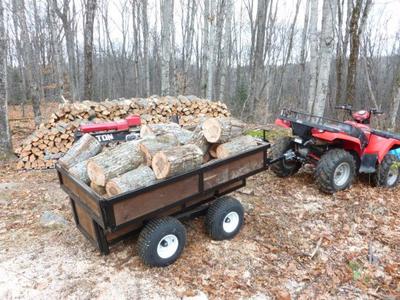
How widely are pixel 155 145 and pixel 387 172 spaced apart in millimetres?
4083

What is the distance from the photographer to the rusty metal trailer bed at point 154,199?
2.64 meters

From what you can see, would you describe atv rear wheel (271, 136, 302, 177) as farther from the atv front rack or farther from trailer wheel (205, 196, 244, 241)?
trailer wheel (205, 196, 244, 241)

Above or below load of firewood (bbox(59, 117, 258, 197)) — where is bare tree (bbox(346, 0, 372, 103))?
above

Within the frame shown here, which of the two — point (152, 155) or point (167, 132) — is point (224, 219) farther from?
point (167, 132)

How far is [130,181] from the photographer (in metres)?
2.77

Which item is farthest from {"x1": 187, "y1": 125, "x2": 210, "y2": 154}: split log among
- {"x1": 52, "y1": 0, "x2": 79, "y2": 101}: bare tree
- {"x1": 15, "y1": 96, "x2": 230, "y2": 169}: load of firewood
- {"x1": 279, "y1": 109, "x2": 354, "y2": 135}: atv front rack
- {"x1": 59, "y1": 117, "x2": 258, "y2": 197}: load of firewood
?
{"x1": 52, "y1": 0, "x2": 79, "y2": 101}: bare tree

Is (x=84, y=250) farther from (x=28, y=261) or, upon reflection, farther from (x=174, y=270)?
(x=174, y=270)

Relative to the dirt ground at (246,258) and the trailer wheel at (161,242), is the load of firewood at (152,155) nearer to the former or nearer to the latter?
the trailer wheel at (161,242)

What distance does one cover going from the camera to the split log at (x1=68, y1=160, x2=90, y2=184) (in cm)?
314

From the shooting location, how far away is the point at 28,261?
10.6 feet

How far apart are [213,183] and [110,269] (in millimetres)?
1444

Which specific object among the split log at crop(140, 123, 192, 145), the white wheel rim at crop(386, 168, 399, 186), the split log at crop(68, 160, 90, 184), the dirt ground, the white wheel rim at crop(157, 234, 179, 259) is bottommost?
the dirt ground

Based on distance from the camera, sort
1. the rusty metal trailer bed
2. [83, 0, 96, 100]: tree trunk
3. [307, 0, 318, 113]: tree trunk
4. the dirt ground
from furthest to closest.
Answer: [307, 0, 318, 113]: tree trunk < [83, 0, 96, 100]: tree trunk < the dirt ground < the rusty metal trailer bed

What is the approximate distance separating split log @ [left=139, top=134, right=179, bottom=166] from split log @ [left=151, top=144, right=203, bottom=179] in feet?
0.59
